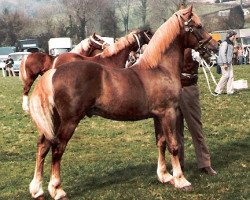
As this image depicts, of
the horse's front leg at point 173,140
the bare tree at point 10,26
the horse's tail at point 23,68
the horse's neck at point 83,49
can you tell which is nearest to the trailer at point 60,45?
the bare tree at point 10,26

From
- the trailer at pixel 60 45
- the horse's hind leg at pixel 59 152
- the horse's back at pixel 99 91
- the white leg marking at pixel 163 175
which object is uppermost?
the horse's back at pixel 99 91

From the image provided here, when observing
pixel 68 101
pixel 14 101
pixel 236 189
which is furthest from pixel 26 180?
pixel 14 101

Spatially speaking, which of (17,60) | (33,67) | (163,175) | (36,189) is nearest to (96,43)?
(33,67)

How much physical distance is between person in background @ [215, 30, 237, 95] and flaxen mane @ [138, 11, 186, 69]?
38.9 feet

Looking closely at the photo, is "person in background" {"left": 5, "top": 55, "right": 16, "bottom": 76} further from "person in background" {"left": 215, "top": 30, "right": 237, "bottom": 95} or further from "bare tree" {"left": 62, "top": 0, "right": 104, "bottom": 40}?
"bare tree" {"left": 62, "top": 0, "right": 104, "bottom": 40}

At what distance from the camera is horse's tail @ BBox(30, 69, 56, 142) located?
288 inches

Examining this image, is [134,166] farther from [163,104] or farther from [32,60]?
[32,60]

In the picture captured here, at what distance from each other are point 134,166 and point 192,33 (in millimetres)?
2775

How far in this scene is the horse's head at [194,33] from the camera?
8.16 m

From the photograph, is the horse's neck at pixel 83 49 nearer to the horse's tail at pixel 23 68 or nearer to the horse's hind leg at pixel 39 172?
the horse's tail at pixel 23 68

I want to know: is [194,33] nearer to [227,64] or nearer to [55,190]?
[55,190]

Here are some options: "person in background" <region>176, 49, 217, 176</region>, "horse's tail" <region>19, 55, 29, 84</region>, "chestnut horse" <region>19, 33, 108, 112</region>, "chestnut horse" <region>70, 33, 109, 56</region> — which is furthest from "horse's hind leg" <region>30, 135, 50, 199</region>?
"horse's tail" <region>19, 55, 29, 84</region>

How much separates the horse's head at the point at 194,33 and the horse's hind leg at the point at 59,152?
7.49 feet

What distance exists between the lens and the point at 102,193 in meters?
7.94
